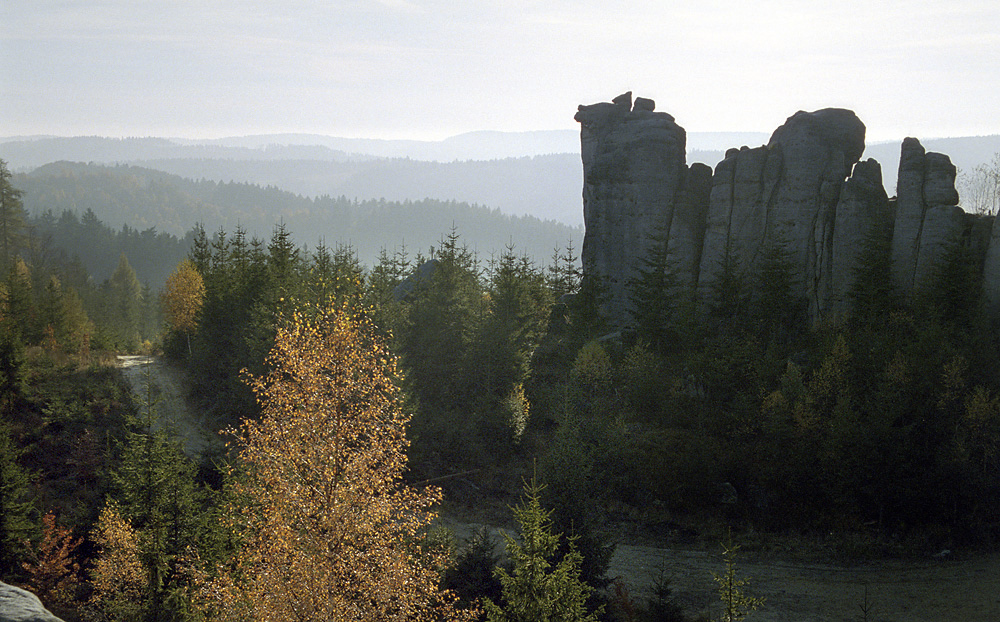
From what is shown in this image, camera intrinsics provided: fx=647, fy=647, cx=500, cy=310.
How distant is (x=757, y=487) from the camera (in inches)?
1123

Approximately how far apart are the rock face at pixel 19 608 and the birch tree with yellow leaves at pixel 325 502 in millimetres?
3197

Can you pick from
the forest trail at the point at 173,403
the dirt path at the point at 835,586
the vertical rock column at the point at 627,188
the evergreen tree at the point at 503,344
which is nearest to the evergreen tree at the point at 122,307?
the forest trail at the point at 173,403

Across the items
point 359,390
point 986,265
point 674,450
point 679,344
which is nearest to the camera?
point 359,390

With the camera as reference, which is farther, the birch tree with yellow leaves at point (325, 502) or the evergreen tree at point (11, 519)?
the evergreen tree at point (11, 519)

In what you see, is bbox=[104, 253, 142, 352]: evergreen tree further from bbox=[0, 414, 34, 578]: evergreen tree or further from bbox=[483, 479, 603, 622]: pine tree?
bbox=[483, 479, 603, 622]: pine tree

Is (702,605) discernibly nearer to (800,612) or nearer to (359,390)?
(800,612)

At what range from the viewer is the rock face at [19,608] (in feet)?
26.2

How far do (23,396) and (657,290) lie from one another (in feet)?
118

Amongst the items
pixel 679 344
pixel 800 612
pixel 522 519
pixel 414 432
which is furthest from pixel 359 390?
pixel 679 344

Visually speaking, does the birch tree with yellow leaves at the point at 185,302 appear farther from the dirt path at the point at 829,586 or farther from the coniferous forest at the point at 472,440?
the dirt path at the point at 829,586

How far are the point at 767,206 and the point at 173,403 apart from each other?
38.3 meters

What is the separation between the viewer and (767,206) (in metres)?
40.9

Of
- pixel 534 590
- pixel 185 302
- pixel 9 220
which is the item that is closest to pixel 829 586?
pixel 534 590

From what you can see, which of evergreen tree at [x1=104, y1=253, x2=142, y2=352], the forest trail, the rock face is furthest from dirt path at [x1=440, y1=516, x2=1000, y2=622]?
evergreen tree at [x1=104, y1=253, x2=142, y2=352]
